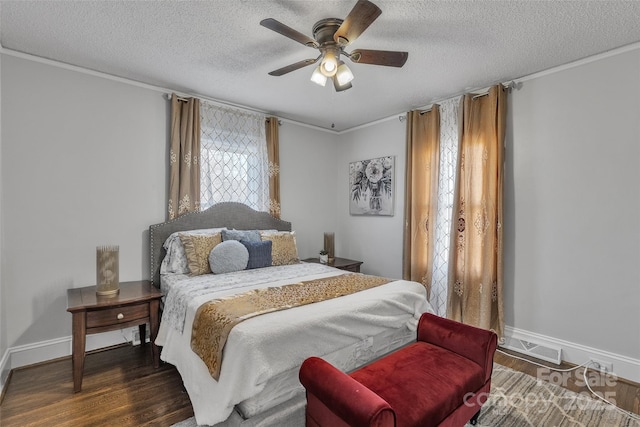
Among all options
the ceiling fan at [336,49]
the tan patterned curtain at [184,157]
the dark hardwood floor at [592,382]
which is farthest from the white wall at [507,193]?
the ceiling fan at [336,49]

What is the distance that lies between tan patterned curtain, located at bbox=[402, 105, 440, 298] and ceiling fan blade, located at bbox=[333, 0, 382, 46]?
6.69 ft

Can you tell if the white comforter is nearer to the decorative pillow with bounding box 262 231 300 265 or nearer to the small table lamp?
the small table lamp

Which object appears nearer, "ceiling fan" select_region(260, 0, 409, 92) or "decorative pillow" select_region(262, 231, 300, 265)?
"ceiling fan" select_region(260, 0, 409, 92)

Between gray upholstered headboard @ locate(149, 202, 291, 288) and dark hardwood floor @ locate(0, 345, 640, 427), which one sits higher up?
gray upholstered headboard @ locate(149, 202, 291, 288)

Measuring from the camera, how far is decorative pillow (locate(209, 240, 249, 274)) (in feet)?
9.45

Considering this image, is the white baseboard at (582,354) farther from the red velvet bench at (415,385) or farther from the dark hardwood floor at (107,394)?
the red velvet bench at (415,385)

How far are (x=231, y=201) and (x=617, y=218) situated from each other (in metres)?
3.65

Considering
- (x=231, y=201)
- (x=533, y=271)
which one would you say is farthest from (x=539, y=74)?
(x=231, y=201)

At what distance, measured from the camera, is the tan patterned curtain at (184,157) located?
3.19m

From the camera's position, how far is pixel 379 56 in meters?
2.07

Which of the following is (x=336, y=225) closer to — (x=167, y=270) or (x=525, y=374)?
(x=167, y=270)

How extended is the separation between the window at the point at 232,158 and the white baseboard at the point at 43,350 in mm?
1551

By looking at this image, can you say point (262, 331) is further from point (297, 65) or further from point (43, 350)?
point (43, 350)

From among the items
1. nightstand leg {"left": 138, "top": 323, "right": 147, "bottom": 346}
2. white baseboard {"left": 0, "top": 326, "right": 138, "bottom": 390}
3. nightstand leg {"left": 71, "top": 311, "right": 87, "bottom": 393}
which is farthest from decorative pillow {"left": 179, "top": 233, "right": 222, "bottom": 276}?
white baseboard {"left": 0, "top": 326, "right": 138, "bottom": 390}
